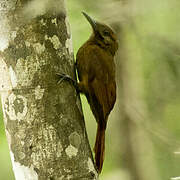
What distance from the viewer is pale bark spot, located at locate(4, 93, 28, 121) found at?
272cm

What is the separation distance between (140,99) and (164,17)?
106 centimetres

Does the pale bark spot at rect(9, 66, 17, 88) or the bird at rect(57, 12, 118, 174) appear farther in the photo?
the bird at rect(57, 12, 118, 174)

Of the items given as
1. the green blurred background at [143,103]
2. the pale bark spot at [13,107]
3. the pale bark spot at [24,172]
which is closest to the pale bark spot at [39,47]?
the pale bark spot at [13,107]

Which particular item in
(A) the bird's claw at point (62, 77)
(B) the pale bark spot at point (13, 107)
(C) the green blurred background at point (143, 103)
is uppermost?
(A) the bird's claw at point (62, 77)

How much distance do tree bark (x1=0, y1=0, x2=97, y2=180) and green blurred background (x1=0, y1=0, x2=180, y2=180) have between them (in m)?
1.36

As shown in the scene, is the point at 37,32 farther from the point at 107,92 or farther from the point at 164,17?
the point at 164,17

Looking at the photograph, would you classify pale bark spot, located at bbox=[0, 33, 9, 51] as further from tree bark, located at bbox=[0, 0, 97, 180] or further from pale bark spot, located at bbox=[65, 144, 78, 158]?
pale bark spot, located at bbox=[65, 144, 78, 158]

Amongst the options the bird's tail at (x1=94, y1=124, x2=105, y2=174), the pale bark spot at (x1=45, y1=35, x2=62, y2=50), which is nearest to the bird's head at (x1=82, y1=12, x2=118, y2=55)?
the bird's tail at (x1=94, y1=124, x2=105, y2=174)

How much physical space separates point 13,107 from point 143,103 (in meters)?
3.15

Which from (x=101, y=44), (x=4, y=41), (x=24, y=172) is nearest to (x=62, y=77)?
(x=4, y=41)

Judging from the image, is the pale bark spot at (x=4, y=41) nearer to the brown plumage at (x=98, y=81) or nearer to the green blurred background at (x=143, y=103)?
the brown plumage at (x=98, y=81)

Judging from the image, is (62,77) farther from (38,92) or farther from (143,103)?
(143,103)

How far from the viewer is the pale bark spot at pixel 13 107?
2721 mm

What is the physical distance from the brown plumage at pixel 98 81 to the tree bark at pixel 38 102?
1.73ft
